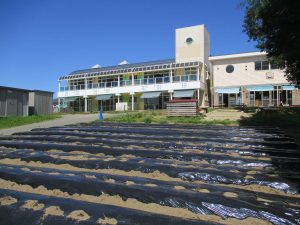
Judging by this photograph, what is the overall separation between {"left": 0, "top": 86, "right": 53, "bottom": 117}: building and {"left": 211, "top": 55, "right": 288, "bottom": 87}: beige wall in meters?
18.9

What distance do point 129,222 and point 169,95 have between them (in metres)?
33.8

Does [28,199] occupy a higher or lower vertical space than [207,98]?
lower

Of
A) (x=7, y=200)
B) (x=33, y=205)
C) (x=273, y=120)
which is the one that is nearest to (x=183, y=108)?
(x=273, y=120)

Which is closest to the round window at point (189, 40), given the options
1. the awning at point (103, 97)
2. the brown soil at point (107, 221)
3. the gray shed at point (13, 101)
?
the awning at point (103, 97)

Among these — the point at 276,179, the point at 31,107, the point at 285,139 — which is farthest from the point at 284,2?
the point at 31,107

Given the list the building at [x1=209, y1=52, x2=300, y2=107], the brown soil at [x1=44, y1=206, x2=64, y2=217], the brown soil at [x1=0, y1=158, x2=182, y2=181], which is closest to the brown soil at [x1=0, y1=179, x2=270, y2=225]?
the brown soil at [x1=44, y1=206, x2=64, y2=217]

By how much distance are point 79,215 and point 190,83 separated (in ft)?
105

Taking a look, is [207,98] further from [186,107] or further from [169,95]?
[186,107]

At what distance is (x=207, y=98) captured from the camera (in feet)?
124

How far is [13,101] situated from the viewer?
21.9 metres

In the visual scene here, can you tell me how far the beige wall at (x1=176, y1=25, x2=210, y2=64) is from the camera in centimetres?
3653

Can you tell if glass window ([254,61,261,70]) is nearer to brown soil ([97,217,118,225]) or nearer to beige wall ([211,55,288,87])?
beige wall ([211,55,288,87])

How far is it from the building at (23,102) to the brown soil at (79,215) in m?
19.7

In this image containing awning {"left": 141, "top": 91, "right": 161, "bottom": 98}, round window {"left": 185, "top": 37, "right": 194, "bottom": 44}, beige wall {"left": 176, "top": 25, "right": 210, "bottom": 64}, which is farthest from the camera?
round window {"left": 185, "top": 37, "right": 194, "bottom": 44}
